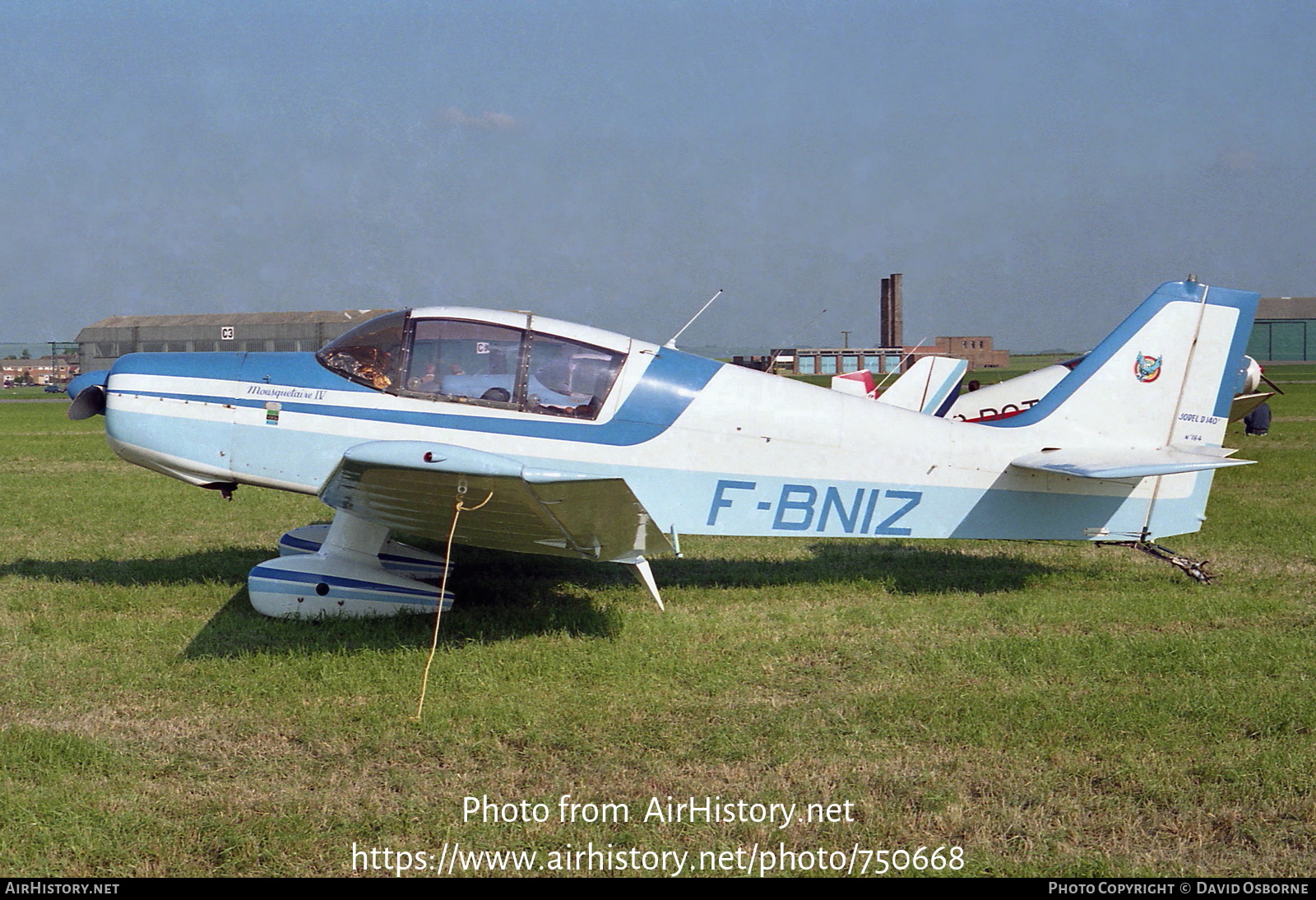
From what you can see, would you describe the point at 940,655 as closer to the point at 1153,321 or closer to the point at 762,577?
the point at 762,577

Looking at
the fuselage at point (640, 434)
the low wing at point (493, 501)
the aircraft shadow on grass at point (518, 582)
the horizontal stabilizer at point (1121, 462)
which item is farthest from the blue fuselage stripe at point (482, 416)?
the horizontal stabilizer at point (1121, 462)

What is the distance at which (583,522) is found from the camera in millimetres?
5012

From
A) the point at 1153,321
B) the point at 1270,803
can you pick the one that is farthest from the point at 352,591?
the point at 1153,321

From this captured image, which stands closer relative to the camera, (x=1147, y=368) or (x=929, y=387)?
(x=1147, y=368)

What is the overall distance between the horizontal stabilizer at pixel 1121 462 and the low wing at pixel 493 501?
2.68 m

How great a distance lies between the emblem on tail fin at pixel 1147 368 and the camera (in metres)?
→ 6.80

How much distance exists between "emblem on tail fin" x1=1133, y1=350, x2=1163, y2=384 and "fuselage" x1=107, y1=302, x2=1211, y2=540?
2.31 feet

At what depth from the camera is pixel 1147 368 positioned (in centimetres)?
681

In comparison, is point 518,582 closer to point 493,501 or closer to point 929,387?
point 493,501

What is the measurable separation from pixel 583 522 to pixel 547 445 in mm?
1178

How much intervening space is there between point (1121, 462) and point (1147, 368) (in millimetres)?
930

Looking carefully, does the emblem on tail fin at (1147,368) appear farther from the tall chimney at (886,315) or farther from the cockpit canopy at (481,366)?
the tall chimney at (886,315)

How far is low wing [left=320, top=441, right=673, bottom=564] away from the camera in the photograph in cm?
455

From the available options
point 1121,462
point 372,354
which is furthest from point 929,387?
point 372,354
